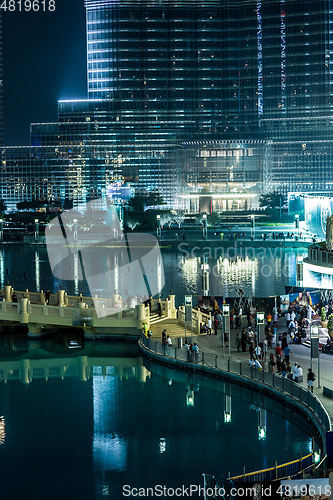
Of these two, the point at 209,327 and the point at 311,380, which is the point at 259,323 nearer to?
the point at 209,327

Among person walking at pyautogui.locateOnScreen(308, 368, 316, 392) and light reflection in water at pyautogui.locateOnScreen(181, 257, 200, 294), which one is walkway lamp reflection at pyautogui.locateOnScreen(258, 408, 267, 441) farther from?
light reflection in water at pyautogui.locateOnScreen(181, 257, 200, 294)

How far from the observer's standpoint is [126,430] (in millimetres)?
28609

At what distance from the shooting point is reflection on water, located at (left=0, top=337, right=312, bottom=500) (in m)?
24.0

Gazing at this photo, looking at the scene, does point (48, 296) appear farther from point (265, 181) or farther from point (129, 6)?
point (129, 6)

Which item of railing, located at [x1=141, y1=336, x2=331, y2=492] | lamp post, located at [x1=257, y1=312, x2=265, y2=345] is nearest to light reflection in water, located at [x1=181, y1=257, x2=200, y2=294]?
railing, located at [x1=141, y1=336, x2=331, y2=492]

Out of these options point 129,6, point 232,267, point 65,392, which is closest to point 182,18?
point 129,6

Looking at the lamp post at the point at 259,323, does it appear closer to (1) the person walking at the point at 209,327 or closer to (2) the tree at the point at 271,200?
(1) the person walking at the point at 209,327

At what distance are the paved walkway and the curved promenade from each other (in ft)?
1.80

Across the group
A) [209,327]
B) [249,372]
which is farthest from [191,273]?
[249,372]

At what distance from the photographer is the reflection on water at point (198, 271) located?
72.6 meters

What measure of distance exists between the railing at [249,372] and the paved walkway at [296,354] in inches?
17.1

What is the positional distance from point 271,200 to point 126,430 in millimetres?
139262

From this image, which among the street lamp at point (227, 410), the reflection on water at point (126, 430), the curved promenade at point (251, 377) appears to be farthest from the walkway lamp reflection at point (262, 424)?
the street lamp at point (227, 410)

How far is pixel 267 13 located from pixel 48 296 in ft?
480
